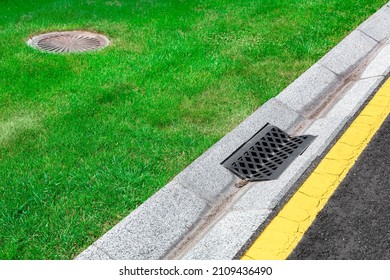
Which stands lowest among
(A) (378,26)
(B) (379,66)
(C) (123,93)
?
(C) (123,93)

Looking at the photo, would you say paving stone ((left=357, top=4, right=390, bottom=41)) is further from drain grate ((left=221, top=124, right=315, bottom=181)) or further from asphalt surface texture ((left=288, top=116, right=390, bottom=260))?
asphalt surface texture ((left=288, top=116, right=390, bottom=260))

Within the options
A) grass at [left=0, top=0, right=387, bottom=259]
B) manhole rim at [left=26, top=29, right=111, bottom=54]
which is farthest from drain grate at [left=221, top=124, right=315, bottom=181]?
manhole rim at [left=26, top=29, right=111, bottom=54]

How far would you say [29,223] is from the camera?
3.05m

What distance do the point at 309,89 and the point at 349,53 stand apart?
104cm

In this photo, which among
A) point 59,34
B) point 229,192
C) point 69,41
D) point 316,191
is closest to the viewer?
point 316,191

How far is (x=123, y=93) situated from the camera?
454 centimetres

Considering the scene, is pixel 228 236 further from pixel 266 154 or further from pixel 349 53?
pixel 349 53

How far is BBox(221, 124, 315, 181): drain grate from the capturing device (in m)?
3.68

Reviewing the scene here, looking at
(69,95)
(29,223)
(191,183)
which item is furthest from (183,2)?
(29,223)

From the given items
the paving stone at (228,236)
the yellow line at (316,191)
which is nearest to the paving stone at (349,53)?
the yellow line at (316,191)

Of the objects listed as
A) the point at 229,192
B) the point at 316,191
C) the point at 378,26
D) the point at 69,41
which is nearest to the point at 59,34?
the point at 69,41

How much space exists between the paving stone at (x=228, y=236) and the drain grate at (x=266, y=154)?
1.62 feet

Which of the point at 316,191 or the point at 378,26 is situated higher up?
the point at 378,26

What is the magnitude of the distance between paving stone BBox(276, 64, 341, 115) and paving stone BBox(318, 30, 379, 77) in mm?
149
